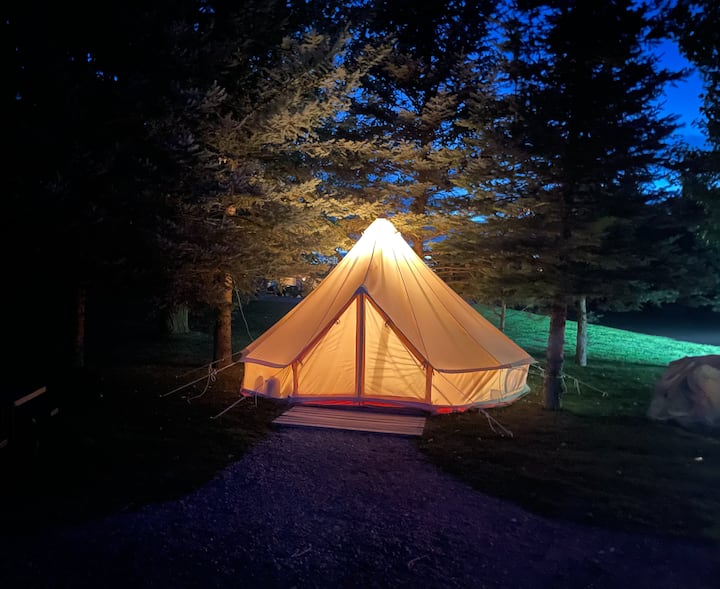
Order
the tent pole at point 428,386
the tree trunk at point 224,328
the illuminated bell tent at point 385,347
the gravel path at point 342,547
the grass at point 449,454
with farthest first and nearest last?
1. the tree trunk at point 224,328
2. the illuminated bell tent at point 385,347
3. the tent pole at point 428,386
4. the grass at point 449,454
5. the gravel path at point 342,547

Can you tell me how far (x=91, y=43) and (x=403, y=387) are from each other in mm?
7459

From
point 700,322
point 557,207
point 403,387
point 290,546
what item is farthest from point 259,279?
point 700,322

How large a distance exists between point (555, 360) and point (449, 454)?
113 inches

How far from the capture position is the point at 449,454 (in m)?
5.97

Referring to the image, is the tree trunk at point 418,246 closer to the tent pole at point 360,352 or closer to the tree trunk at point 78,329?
the tent pole at point 360,352

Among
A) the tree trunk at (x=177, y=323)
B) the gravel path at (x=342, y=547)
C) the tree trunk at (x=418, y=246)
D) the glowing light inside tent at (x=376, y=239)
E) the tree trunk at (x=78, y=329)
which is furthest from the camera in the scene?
the tree trunk at (x=177, y=323)

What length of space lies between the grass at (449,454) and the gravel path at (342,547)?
0.34 m

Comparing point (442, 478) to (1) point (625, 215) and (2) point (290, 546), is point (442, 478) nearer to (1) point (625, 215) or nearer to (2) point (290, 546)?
(2) point (290, 546)

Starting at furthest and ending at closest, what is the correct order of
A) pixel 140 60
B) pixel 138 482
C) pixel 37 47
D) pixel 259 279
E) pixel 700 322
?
1. pixel 700 322
2. pixel 259 279
3. pixel 140 60
4. pixel 37 47
5. pixel 138 482

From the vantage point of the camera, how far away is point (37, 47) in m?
7.96

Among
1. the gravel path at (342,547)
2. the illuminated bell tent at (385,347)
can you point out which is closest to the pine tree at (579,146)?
the illuminated bell tent at (385,347)

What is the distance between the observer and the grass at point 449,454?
439cm

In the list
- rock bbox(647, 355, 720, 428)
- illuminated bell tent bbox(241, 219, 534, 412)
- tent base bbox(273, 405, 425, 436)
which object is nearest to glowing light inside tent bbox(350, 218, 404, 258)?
illuminated bell tent bbox(241, 219, 534, 412)

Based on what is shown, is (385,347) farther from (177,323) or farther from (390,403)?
(177,323)
